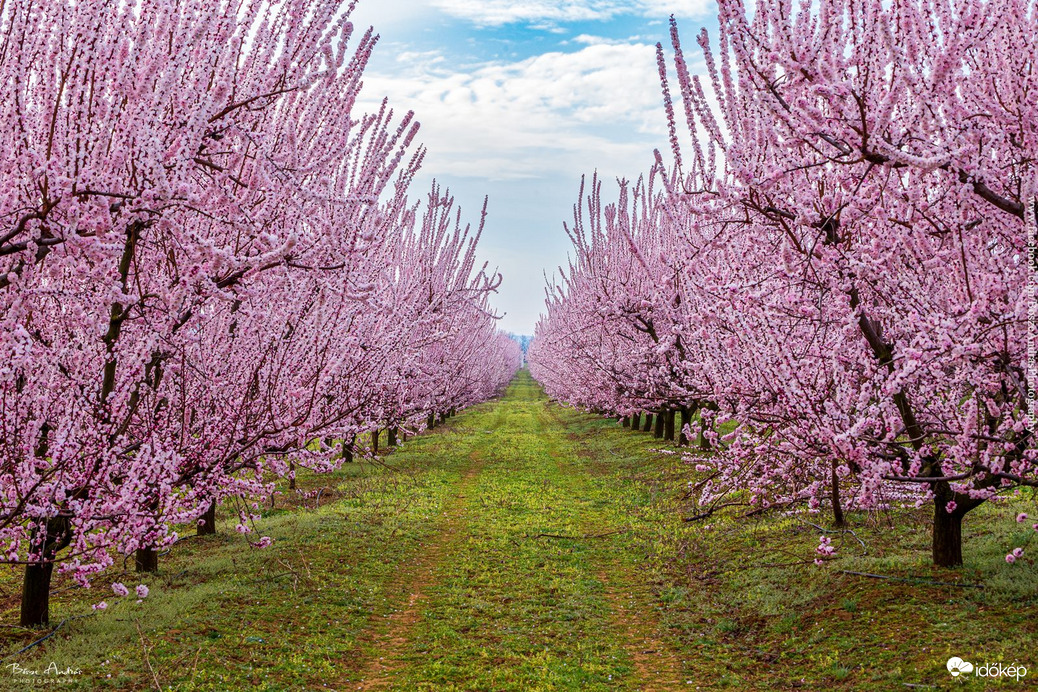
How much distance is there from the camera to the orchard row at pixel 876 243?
6.23m

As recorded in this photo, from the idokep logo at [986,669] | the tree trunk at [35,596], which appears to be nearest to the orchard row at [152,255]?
the tree trunk at [35,596]

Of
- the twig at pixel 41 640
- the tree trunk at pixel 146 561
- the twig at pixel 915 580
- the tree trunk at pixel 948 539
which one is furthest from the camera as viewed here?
the tree trunk at pixel 146 561

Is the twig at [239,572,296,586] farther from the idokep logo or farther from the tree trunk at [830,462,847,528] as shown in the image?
the idokep logo

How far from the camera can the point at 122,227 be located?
6.78 meters

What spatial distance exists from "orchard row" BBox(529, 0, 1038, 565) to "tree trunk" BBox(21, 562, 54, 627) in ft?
29.2

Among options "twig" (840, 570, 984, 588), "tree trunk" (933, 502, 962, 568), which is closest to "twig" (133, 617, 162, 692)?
"twig" (840, 570, 984, 588)

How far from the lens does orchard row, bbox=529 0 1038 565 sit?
623 cm

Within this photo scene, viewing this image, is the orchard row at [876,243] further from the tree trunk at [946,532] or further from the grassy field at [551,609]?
the grassy field at [551,609]

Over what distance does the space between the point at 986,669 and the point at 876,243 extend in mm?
4316

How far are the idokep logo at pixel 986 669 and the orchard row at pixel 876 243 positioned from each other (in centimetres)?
173

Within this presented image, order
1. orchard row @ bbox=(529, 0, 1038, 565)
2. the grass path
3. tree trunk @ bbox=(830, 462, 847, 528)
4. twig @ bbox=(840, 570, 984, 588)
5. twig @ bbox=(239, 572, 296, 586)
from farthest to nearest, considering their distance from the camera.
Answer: twig @ bbox=(239, 572, 296, 586) → tree trunk @ bbox=(830, 462, 847, 528) → twig @ bbox=(840, 570, 984, 588) → the grass path → orchard row @ bbox=(529, 0, 1038, 565)

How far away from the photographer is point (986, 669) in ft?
23.7

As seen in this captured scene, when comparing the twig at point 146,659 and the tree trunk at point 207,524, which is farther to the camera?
the tree trunk at point 207,524

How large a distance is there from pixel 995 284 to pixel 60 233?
26.7 feet
